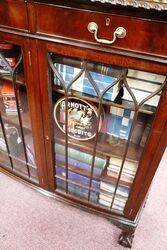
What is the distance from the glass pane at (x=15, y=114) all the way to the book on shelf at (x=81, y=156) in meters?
0.14

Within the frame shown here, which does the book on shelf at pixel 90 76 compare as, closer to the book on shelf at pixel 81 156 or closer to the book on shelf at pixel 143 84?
the book on shelf at pixel 143 84

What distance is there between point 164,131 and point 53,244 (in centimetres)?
78

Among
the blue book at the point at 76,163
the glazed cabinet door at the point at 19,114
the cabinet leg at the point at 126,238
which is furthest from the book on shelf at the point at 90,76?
the cabinet leg at the point at 126,238

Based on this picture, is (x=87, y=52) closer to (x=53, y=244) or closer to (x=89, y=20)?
(x=89, y=20)

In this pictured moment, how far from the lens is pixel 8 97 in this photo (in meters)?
0.96

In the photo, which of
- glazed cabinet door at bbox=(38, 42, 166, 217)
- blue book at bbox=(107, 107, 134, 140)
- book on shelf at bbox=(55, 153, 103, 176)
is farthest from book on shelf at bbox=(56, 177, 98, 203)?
blue book at bbox=(107, 107, 134, 140)

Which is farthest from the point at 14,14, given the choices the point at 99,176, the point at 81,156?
the point at 99,176

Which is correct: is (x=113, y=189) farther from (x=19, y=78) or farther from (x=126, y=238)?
(x=19, y=78)

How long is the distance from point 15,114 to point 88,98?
1.40 ft

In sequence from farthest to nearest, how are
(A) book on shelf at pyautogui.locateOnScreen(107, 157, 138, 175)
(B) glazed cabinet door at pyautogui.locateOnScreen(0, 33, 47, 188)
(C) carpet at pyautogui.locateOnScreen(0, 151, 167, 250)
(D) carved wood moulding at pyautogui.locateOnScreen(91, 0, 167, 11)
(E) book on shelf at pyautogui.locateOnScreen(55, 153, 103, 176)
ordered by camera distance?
(C) carpet at pyautogui.locateOnScreen(0, 151, 167, 250)
(E) book on shelf at pyautogui.locateOnScreen(55, 153, 103, 176)
(A) book on shelf at pyautogui.locateOnScreen(107, 157, 138, 175)
(B) glazed cabinet door at pyautogui.locateOnScreen(0, 33, 47, 188)
(D) carved wood moulding at pyautogui.locateOnScreen(91, 0, 167, 11)

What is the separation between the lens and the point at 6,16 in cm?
66

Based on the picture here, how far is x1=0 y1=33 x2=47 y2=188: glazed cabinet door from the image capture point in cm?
75

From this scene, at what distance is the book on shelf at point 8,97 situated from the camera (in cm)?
91

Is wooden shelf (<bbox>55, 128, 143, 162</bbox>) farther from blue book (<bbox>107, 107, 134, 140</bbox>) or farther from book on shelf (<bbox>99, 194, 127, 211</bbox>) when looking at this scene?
book on shelf (<bbox>99, 194, 127, 211</bbox>)
